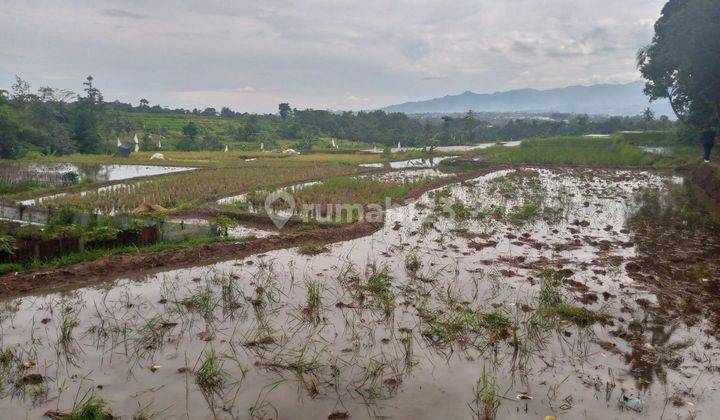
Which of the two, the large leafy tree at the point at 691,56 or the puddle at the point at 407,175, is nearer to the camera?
the large leafy tree at the point at 691,56

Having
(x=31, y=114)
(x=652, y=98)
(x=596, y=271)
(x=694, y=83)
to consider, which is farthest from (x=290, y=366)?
(x=31, y=114)

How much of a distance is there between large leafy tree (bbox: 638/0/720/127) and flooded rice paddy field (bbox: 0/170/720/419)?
34.7 ft

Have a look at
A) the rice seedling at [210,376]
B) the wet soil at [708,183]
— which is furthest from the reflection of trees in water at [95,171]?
the wet soil at [708,183]

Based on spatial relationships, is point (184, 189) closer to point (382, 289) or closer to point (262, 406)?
point (382, 289)

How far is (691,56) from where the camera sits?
15.0 metres

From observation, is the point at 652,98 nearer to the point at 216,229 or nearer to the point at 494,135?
the point at 216,229

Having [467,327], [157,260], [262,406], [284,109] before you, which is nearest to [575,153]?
[467,327]

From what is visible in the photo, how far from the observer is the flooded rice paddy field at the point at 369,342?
152 inches

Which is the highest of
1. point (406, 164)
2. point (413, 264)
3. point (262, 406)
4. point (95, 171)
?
point (406, 164)

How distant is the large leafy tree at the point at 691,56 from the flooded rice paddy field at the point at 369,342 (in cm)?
1057

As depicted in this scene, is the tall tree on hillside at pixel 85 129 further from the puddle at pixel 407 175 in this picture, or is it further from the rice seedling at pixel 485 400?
the rice seedling at pixel 485 400

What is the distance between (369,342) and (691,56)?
16.4 metres

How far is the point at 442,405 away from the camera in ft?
12.6

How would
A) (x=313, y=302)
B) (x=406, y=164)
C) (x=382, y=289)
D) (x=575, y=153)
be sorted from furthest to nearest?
(x=575, y=153), (x=406, y=164), (x=382, y=289), (x=313, y=302)
